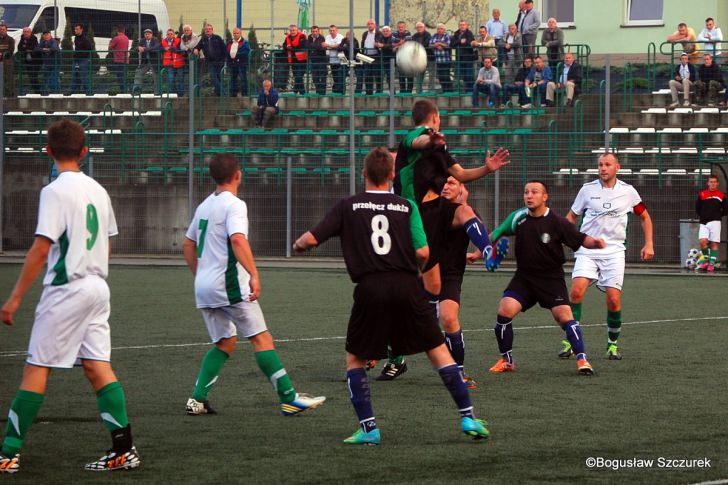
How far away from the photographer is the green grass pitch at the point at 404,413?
7.11 metres

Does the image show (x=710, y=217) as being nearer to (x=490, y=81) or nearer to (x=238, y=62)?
(x=490, y=81)

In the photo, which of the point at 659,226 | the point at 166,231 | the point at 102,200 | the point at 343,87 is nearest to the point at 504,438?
the point at 102,200

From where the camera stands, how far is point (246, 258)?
27.5 feet

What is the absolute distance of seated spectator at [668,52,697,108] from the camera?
2955cm

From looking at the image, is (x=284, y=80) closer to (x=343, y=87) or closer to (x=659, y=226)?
(x=343, y=87)

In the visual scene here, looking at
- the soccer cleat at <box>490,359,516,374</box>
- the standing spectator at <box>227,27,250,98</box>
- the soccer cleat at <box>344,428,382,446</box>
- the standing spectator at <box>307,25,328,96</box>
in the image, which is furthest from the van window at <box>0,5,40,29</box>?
the soccer cleat at <box>344,428,382,446</box>

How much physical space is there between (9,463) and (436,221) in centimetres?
433

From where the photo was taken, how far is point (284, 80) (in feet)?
106

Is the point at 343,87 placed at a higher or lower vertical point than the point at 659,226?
higher

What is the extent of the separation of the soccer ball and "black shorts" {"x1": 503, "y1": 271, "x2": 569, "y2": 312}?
16.4m

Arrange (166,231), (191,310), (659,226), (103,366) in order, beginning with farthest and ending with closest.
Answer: (166,231) < (659,226) < (191,310) < (103,366)

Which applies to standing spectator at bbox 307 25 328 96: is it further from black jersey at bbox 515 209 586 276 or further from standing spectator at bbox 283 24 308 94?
black jersey at bbox 515 209 586 276

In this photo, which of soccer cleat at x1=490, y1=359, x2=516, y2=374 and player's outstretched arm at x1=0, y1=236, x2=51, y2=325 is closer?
player's outstretched arm at x1=0, y1=236, x2=51, y2=325

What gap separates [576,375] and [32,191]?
21.2 metres
